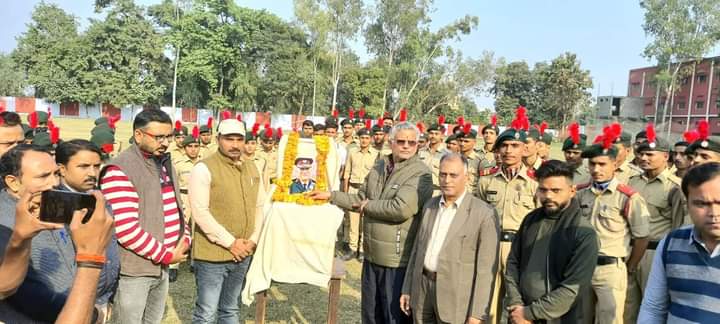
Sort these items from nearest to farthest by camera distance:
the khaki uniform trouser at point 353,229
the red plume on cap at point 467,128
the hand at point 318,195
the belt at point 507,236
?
the hand at point 318,195 < the belt at point 507,236 < the red plume on cap at point 467,128 < the khaki uniform trouser at point 353,229

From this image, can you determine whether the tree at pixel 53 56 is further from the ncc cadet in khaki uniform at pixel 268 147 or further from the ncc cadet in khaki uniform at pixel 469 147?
the ncc cadet in khaki uniform at pixel 469 147

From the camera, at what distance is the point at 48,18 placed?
44.6 m

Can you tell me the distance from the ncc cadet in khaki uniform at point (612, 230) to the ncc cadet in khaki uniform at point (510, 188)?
0.80 m

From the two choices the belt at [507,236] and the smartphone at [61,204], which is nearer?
the smartphone at [61,204]

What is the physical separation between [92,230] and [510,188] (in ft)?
13.3

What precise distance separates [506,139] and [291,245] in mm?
2367

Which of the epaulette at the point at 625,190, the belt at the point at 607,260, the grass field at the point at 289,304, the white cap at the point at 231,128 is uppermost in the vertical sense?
the white cap at the point at 231,128

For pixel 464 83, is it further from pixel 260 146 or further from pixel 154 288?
pixel 154 288

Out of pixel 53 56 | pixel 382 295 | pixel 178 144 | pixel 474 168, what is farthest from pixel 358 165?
pixel 53 56

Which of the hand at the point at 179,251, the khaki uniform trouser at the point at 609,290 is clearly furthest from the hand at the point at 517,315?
the hand at the point at 179,251

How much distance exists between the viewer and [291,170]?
4.11 meters

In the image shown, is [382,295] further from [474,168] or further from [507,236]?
[474,168]

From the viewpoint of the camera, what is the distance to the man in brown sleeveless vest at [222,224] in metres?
3.50

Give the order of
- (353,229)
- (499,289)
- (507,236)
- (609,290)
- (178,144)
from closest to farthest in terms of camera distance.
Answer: (609,290)
(499,289)
(507,236)
(353,229)
(178,144)
